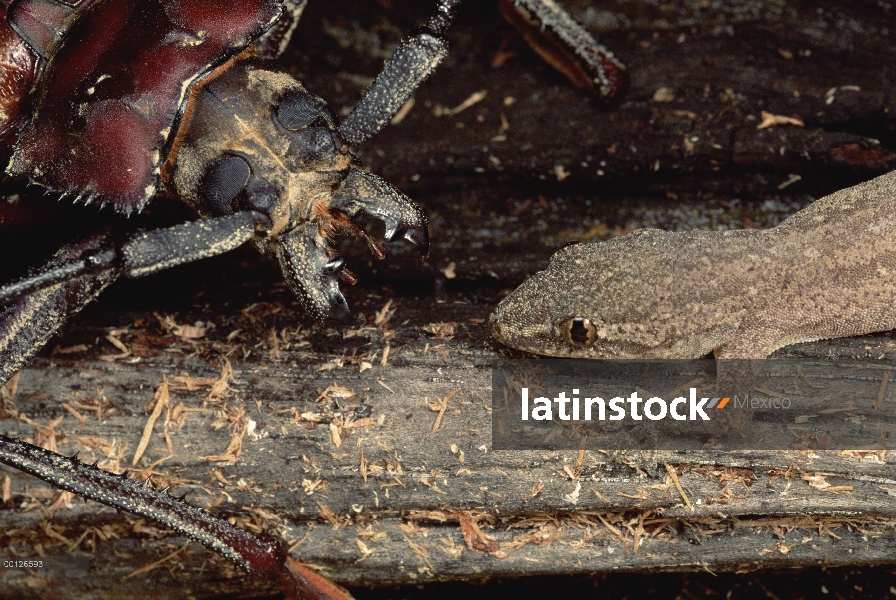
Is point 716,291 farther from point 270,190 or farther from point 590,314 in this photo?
point 270,190

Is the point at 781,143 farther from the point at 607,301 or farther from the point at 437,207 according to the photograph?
the point at 437,207

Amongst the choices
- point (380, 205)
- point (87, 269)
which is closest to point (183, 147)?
point (87, 269)

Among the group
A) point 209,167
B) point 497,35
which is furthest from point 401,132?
Answer: point 209,167

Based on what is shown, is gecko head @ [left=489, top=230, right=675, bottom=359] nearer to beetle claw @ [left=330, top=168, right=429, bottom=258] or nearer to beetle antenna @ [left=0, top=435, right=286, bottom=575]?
beetle claw @ [left=330, top=168, right=429, bottom=258]

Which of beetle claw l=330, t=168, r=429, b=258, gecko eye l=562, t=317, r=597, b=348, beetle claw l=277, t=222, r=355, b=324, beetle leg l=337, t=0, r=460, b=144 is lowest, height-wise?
gecko eye l=562, t=317, r=597, b=348

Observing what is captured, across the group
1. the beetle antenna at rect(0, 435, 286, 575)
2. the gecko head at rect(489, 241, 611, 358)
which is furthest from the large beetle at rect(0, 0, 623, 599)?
the gecko head at rect(489, 241, 611, 358)

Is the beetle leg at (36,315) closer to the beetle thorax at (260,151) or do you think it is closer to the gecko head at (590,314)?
the beetle thorax at (260,151)

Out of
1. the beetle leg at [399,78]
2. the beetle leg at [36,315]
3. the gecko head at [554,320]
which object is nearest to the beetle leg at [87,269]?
the beetle leg at [36,315]
